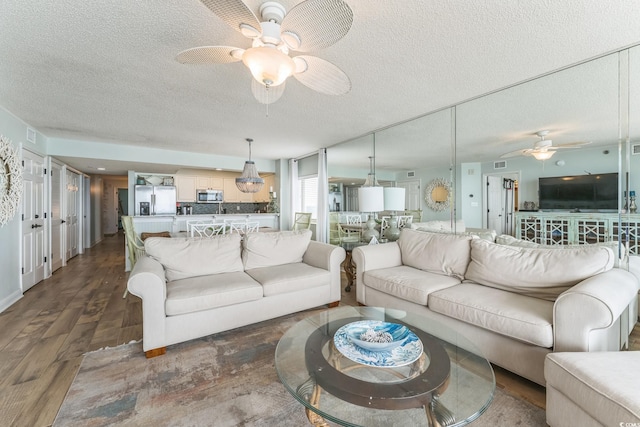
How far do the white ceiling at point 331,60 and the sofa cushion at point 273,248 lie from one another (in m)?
1.52

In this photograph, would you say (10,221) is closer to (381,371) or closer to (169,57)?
(169,57)

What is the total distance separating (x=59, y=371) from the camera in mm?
1882

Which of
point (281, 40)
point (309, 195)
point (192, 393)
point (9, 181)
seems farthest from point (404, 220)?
point (9, 181)

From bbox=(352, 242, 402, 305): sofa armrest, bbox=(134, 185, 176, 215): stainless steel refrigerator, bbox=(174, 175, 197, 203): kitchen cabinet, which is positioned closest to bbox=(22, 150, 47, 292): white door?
bbox=(134, 185, 176, 215): stainless steel refrigerator

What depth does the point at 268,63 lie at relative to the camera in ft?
4.98

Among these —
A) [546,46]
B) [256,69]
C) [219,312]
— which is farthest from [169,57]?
[546,46]

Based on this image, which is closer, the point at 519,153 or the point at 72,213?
the point at 519,153

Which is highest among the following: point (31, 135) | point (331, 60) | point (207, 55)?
point (331, 60)

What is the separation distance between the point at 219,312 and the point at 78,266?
4.65m

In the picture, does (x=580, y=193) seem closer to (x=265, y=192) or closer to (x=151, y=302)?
(x=151, y=302)

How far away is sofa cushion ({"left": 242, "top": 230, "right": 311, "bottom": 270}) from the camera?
302 cm

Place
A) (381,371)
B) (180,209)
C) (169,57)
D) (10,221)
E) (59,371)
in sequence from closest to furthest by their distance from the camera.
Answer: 1. (381,371)
2. (59,371)
3. (169,57)
4. (10,221)
5. (180,209)

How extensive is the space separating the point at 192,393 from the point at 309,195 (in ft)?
16.3

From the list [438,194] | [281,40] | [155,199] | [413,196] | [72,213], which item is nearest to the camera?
[281,40]
